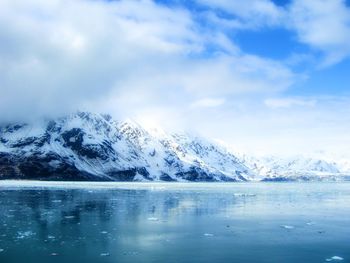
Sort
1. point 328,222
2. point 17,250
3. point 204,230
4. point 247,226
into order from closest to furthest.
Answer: point 17,250
point 204,230
point 247,226
point 328,222

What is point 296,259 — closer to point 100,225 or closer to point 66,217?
point 100,225

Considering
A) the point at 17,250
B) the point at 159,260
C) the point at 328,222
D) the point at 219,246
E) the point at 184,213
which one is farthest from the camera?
the point at 184,213

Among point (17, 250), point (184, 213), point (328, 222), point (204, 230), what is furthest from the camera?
point (184, 213)

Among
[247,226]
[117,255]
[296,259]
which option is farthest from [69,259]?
[247,226]

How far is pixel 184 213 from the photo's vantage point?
45.4 m

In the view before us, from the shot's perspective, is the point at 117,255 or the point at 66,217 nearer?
the point at 117,255

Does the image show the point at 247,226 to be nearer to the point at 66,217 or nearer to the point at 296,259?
the point at 296,259

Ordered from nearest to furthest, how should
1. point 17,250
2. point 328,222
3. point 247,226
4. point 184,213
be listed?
point 17,250, point 247,226, point 328,222, point 184,213

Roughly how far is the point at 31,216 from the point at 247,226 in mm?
19385

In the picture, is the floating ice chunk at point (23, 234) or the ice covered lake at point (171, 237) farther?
the floating ice chunk at point (23, 234)

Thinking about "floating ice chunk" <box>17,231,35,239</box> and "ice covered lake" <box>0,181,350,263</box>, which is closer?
"ice covered lake" <box>0,181,350,263</box>

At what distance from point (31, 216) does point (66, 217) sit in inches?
128

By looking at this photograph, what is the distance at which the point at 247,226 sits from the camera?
35.7m

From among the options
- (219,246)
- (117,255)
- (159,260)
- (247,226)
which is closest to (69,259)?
(117,255)
